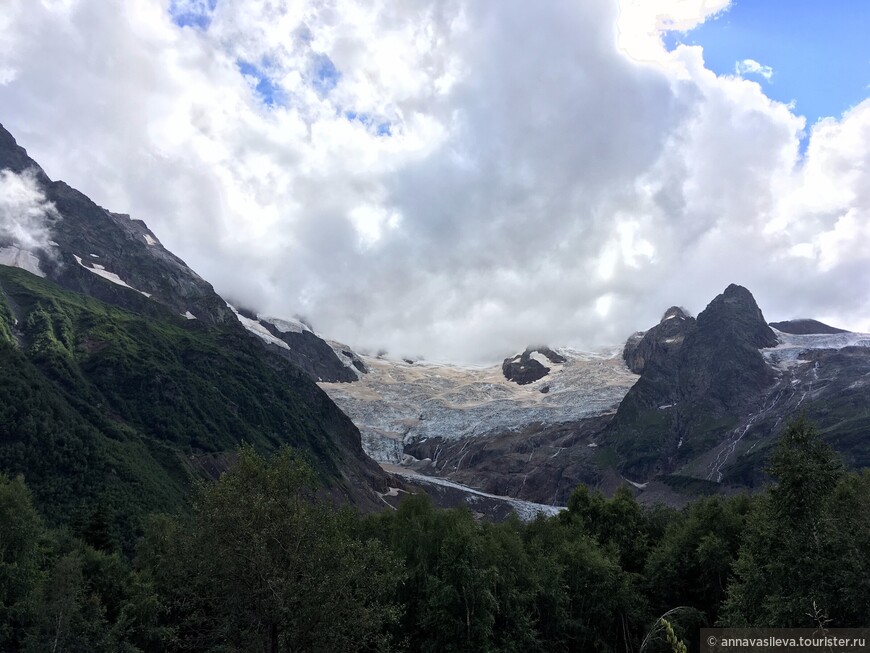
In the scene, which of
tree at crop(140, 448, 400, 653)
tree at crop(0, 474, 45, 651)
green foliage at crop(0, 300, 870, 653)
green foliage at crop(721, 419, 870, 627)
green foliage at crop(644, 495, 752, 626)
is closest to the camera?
tree at crop(140, 448, 400, 653)

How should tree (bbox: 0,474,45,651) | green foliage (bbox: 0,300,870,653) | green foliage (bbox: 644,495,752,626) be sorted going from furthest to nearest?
green foliage (bbox: 644,495,752,626) → tree (bbox: 0,474,45,651) → green foliage (bbox: 0,300,870,653)

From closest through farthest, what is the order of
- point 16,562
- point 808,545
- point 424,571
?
point 808,545 < point 16,562 < point 424,571

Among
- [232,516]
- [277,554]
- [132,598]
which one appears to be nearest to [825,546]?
[277,554]

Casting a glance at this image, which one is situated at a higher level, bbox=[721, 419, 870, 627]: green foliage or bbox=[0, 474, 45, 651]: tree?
bbox=[721, 419, 870, 627]: green foliage

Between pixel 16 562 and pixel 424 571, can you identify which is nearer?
pixel 16 562

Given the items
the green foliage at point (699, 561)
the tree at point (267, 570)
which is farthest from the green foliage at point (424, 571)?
the green foliage at point (699, 561)

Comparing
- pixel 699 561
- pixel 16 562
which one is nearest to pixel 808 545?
pixel 699 561

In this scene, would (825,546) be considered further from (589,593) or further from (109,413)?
(109,413)

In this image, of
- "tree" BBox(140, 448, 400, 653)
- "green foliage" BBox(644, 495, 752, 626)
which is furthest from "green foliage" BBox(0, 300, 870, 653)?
"green foliage" BBox(644, 495, 752, 626)

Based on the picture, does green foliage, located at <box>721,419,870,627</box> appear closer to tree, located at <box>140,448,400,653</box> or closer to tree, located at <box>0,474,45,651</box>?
tree, located at <box>140,448,400,653</box>

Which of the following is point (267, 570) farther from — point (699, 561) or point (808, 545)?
point (699, 561)

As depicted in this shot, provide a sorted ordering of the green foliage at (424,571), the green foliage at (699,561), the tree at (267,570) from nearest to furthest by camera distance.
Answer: the tree at (267,570)
the green foliage at (424,571)
the green foliage at (699,561)

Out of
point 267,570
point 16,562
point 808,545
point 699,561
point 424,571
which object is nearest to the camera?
point 267,570

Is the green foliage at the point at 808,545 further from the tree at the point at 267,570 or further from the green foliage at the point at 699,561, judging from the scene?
the green foliage at the point at 699,561
